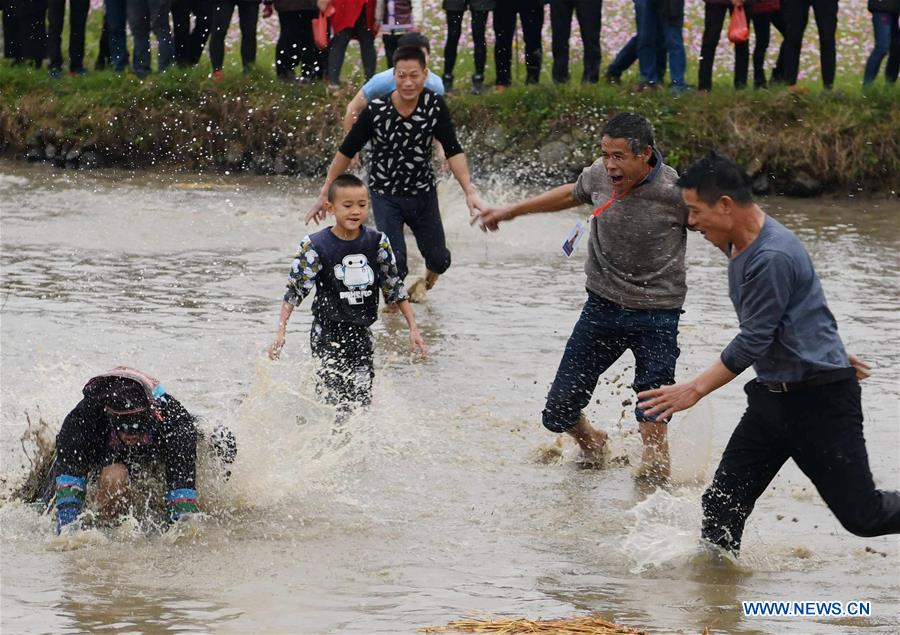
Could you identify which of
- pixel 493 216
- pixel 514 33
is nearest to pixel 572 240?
pixel 493 216

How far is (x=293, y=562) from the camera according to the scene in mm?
6207

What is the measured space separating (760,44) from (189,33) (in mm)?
6113

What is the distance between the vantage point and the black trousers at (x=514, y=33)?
15867 mm

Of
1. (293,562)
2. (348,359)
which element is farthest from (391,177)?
(293,562)

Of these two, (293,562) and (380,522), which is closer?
(293,562)

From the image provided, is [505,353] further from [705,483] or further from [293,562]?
[293,562]

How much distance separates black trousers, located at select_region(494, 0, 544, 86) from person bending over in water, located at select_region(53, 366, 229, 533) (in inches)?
402

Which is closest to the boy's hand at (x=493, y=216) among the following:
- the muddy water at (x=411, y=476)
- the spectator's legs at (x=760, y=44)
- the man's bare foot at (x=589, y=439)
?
the man's bare foot at (x=589, y=439)

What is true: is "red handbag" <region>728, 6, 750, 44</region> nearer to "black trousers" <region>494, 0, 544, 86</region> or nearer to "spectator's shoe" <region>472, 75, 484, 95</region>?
"black trousers" <region>494, 0, 544, 86</region>

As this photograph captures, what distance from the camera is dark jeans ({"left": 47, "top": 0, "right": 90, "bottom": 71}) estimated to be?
16.9 meters

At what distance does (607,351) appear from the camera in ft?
23.6

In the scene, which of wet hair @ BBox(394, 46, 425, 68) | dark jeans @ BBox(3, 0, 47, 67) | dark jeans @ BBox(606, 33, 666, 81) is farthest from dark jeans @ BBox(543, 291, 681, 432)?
dark jeans @ BBox(3, 0, 47, 67)

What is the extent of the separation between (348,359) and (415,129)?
2.26 m

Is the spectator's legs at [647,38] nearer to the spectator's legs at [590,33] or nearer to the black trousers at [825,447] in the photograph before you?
the spectator's legs at [590,33]
